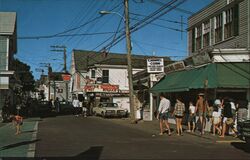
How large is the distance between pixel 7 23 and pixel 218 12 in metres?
17.1

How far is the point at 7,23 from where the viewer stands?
108 feet

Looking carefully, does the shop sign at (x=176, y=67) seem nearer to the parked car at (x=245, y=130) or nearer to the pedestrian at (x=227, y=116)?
the pedestrian at (x=227, y=116)

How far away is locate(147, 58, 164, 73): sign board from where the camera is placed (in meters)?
28.5

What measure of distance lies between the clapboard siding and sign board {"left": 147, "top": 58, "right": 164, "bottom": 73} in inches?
80.6

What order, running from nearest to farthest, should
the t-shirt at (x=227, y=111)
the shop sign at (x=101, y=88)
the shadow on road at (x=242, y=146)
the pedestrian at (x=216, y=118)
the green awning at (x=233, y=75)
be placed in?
the shadow on road at (x=242, y=146) → the t-shirt at (x=227, y=111) → the pedestrian at (x=216, y=118) → the green awning at (x=233, y=75) → the shop sign at (x=101, y=88)

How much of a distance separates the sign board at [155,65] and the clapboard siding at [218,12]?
6.71 feet

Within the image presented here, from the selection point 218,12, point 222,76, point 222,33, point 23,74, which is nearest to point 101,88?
point 218,12

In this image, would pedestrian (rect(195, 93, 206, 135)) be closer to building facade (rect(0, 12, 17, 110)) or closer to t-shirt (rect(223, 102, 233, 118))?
t-shirt (rect(223, 102, 233, 118))

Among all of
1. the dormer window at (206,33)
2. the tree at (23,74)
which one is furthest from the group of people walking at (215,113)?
the tree at (23,74)

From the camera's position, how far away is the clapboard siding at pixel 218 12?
65.6ft

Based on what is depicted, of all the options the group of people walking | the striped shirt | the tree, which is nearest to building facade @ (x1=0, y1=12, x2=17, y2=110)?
the group of people walking

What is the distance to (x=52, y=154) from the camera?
40.4 feet

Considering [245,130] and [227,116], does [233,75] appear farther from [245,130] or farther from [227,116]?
[245,130]

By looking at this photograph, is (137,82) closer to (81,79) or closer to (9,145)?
(9,145)
